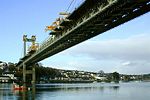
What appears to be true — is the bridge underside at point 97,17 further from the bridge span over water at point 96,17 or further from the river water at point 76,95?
the river water at point 76,95

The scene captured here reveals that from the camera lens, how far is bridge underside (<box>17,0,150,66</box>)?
115 ft

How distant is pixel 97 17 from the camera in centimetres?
3953

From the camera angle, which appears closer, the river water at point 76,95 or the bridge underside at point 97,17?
the bridge underside at point 97,17

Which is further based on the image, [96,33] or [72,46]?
[72,46]

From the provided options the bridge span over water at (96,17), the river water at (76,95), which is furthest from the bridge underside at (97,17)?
the river water at (76,95)

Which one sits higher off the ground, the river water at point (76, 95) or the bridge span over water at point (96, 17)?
the bridge span over water at point (96, 17)

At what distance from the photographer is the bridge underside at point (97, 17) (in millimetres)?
35156

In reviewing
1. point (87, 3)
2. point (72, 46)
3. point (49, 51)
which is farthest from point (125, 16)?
point (49, 51)

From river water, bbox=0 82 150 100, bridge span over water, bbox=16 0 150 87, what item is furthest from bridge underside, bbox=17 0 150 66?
river water, bbox=0 82 150 100

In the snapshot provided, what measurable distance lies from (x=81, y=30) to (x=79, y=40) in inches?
278

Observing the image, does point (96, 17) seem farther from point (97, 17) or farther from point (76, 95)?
point (76, 95)

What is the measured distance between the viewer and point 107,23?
4266cm

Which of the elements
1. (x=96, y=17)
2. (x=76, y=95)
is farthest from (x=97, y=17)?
(x=76, y=95)

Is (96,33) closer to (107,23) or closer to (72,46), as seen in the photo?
(107,23)
